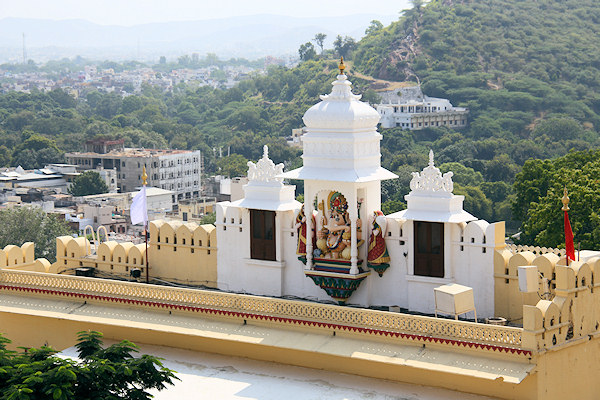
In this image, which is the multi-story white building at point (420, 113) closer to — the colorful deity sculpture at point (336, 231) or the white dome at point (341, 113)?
the white dome at point (341, 113)

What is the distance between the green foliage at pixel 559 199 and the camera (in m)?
31.8

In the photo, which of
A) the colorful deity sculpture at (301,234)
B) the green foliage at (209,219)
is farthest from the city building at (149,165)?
the colorful deity sculpture at (301,234)

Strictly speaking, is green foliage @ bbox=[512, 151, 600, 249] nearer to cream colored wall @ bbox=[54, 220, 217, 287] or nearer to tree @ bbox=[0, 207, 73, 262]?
cream colored wall @ bbox=[54, 220, 217, 287]

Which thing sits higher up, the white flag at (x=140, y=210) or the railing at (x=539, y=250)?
the white flag at (x=140, y=210)

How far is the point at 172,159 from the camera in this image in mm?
117625

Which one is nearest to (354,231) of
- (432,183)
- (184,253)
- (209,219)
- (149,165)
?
(432,183)

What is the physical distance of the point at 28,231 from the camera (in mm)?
62594

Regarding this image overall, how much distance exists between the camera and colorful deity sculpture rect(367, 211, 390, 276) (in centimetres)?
2050

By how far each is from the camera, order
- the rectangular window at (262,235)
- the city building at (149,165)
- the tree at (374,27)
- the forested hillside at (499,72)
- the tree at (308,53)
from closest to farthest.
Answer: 1. the rectangular window at (262,235)
2. the city building at (149,165)
3. the forested hillside at (499,72)
4. the tree at (308,53)
5. the tree at (374,27)

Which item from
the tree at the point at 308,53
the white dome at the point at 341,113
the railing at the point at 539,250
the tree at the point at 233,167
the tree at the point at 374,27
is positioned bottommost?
the tree at the point at 233,167

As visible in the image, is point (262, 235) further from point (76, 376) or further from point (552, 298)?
point (76, 376)

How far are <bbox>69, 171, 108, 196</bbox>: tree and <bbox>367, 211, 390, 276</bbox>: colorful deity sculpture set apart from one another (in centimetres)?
8097

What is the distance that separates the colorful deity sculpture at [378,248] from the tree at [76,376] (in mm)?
5108

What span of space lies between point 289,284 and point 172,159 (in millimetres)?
96764
